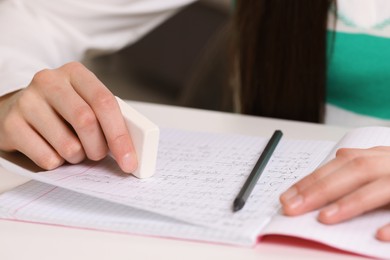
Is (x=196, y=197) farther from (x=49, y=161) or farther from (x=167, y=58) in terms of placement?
(x=167, y=58)

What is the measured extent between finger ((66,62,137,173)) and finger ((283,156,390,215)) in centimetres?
15

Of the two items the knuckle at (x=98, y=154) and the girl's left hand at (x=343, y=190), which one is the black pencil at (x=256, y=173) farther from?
the knuckle at (x=98, y=154)

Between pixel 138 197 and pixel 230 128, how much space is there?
0.28m

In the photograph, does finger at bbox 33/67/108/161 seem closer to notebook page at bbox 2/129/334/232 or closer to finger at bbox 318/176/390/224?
notebook page at bbox 2/129/334/232

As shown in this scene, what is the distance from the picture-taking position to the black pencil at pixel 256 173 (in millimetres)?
561

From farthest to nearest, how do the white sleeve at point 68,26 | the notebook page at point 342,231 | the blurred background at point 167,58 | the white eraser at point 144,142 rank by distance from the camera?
1. the blurred background at point 167,58
2. the white sleeve at point 68,26
3. the white eraser at point 144,142
4. the notebook page at point 342,231

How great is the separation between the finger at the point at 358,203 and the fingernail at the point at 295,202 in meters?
0.02

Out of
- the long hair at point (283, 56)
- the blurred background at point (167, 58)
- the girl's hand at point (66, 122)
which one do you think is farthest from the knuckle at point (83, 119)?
the blurred background at point (167, 58)

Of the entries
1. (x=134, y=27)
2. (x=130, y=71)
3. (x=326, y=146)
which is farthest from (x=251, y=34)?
(x=130, y=71)

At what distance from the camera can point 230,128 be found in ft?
2.76

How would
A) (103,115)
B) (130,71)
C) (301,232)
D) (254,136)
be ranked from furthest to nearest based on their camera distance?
(130,71)
(254,136)
(103,115)
(301,232)

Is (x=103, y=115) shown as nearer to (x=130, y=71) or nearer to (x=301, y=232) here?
(x=301, y=232)

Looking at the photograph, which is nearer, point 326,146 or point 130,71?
point 326,146

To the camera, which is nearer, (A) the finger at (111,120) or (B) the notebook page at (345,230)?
(B) the notebook page at (345,230)
